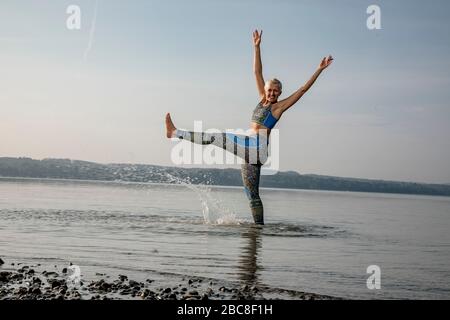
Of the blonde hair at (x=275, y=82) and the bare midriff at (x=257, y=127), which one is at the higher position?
the blonde hair at (x=275, y=82)

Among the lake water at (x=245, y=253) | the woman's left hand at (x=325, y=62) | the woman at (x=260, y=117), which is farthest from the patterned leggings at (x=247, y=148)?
the woman's left hand at (x=325, y=62)

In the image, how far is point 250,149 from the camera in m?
17.4

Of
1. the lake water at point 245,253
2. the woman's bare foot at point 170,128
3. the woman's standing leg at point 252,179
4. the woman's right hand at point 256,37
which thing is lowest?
the lake water at point 245,253

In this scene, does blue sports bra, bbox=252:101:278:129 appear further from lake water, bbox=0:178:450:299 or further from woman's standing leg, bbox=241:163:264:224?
lake water, bbox=0:178:450:299

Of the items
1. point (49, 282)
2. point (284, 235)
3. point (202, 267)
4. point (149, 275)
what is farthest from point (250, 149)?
point (49, 282)

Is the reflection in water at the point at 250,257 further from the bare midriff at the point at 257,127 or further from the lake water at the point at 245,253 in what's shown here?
the bare midriff at the point at 257,127

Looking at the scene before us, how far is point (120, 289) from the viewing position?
10047 mm

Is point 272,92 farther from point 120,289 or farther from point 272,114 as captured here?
point 120,289

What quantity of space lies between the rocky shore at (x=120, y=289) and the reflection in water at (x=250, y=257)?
688 millimetres

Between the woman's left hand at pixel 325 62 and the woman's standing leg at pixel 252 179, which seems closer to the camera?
the woman's left hand at pixel 325 62

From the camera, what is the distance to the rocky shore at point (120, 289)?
956cm

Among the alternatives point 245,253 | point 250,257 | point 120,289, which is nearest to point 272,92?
point 245,253
